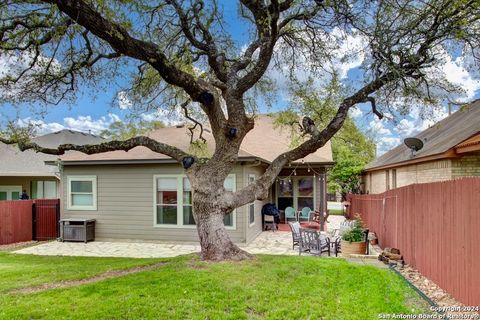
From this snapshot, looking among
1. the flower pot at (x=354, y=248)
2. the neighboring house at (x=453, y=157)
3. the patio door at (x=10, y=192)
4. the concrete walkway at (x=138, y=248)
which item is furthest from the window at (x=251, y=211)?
the patio door at (x=10, y=192)

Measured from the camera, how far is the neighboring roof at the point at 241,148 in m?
12.4

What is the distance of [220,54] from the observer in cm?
830

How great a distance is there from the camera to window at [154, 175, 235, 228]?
39.8 ft

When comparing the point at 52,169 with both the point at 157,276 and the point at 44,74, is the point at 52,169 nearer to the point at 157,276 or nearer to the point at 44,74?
the point at 44,74

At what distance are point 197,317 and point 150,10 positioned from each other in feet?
22.0

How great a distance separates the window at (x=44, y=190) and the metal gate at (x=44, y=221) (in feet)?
Result: 19.9

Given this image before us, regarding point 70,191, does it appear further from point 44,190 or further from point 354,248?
point 354,248

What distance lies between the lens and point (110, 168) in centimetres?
1270

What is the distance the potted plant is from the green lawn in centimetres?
228

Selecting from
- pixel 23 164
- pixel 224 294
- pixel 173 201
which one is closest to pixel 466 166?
pixel 224 294

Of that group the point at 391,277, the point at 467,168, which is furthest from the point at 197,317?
the point at 467,168

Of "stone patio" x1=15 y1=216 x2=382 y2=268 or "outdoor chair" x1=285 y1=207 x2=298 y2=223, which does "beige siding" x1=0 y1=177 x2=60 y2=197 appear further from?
"outdoor chair" x1=285 y1=207 x2=298 y2=223

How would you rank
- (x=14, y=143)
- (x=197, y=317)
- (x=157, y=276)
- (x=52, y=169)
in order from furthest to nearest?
(x=52, y=169) → (x=14, y=143) → (x=157, y=276) → (x=197, y=317)

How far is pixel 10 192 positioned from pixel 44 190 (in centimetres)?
157
